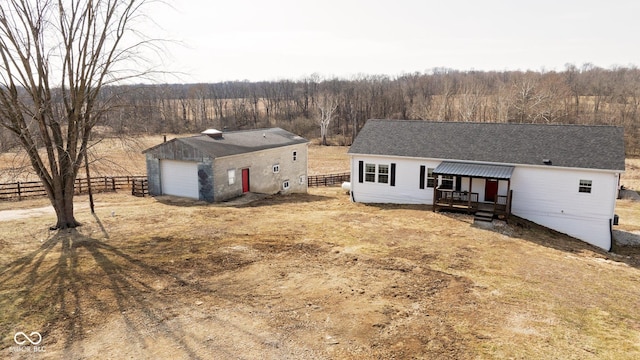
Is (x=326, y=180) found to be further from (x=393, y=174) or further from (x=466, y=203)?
(x=466, y=203)

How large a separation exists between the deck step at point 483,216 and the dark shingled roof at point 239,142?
44.6ft

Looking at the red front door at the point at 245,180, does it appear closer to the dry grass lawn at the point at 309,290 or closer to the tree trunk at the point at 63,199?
the dry grass lawn at the point at 309,290

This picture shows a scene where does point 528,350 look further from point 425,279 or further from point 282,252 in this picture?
point 282,252

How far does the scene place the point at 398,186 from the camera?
22.9 m

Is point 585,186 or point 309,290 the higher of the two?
point 585,186

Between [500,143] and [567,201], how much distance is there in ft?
13.8

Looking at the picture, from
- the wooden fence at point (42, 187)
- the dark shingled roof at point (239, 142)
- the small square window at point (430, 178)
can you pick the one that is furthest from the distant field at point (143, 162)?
the small square window at point (430, 178)

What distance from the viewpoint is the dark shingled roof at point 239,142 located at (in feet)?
77.2

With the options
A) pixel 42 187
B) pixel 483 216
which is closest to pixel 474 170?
pixel 483 216

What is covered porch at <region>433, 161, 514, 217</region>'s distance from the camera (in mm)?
19297

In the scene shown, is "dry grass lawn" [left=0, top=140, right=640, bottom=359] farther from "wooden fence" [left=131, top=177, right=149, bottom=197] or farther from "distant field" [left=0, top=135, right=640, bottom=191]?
"distant field" [left=0, top=135, right=640, bottom=191]

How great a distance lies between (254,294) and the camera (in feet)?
35.3

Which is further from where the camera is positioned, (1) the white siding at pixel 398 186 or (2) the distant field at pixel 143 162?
(2) the distant field at pixel 143 162

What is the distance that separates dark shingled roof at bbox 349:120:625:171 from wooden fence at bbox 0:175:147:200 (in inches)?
A: 629
